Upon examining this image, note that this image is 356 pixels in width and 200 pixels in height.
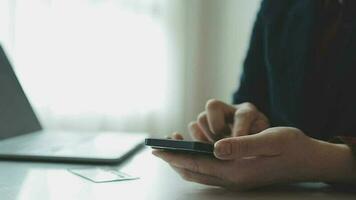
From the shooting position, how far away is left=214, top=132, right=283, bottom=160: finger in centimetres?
52

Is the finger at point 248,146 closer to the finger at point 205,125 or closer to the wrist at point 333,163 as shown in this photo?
the wrist at point 333,163

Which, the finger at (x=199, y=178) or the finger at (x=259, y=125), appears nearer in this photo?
the finger at (x=199, y=178)

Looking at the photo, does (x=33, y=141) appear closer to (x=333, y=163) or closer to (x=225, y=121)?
(x=225, y=121)

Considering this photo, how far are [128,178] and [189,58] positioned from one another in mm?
1894

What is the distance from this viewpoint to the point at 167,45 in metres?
2.44

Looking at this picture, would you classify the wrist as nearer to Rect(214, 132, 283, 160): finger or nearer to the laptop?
Rect(214, 132, 283, 160): finger

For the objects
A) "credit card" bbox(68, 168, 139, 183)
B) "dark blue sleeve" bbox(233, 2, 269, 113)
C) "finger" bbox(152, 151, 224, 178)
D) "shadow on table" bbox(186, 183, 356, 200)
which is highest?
"dark blue sleeve" bbox(233, 2, 269, 113)

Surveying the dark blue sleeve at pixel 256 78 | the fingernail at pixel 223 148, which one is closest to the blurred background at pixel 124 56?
the dark blue sleeve at pixel 256 78

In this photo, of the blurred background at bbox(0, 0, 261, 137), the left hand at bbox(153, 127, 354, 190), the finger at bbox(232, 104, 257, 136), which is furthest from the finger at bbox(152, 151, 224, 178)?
the blurred background at bbox(0, 0, 261, 137)

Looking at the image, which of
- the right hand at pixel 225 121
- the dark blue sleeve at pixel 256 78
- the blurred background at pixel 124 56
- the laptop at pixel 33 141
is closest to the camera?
the laptop at pixel 33 141

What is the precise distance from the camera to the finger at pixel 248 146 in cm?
52

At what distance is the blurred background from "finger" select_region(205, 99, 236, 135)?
1.15 metres

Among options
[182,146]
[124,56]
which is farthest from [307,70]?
[124,56]

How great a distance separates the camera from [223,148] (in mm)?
521
